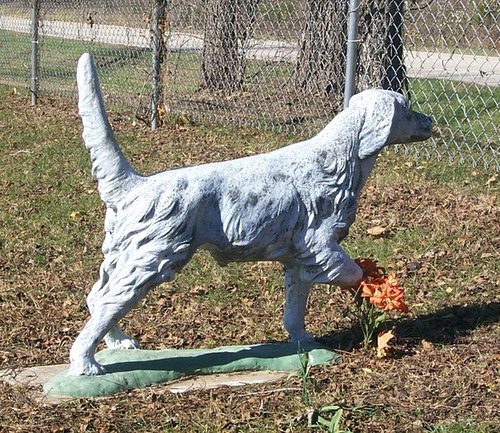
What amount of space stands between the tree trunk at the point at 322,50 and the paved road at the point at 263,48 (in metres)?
0.40

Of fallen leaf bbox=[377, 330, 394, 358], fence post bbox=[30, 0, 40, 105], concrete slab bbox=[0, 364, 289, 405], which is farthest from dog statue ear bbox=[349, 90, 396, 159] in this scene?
fence post bbox=[30, 0, 40, 105]

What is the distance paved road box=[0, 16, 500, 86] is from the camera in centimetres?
982

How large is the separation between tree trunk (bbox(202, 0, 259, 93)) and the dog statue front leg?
19.3 ft

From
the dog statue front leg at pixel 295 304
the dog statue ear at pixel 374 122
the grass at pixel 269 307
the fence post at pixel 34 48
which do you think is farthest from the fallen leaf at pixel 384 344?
the fence post at pixel 34 48

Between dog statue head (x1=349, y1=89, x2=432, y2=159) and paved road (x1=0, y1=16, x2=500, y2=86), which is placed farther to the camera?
paved road (x1=0, y1=16, x2=500, y2=86)

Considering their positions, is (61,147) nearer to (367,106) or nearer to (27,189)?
(27,189)

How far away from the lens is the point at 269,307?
507 cm

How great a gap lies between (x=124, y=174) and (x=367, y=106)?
1.10m

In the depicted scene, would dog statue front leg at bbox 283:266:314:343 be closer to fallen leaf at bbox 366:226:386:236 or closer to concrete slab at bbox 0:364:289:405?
concrete slab at bbox 0:364:289:405

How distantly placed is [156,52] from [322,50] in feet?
5.67

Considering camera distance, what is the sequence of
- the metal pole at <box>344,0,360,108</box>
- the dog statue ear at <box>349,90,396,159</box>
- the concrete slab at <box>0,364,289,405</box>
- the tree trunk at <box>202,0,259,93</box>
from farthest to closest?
the tree trunk at <box>202,0,259,93</box>
the metal pole at <box>344,0,360,108</box>
the dog statue ear at <box>349,90,396,159</box>
the concrete slab at <box>0,364,289,405</box>

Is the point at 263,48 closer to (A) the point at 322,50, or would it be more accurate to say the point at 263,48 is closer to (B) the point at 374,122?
(A) the point at 322,50

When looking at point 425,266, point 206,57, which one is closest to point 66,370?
point 425,266

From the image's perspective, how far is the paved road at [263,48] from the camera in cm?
982
